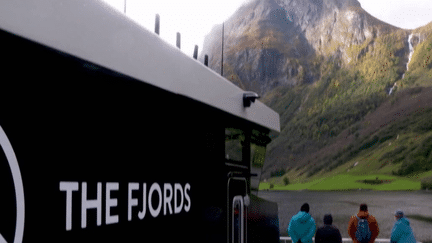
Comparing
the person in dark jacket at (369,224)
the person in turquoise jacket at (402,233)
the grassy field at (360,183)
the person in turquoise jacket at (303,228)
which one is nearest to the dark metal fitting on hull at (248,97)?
the person in turquoise jacket at (303,228)

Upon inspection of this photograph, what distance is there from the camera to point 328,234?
6984 mm

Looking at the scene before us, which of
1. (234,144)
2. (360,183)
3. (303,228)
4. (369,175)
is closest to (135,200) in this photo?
(234,144)

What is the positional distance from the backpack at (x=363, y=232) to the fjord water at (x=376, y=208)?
168 feet

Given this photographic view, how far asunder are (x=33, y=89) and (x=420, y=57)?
18580cm

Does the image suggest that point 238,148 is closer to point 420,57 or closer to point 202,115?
point 202,115

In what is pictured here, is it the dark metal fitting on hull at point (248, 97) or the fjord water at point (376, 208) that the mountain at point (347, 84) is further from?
the dark metal fitting on hull at point (248, 97)

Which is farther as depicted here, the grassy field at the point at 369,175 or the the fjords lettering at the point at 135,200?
the grassy field at the point at 369,175

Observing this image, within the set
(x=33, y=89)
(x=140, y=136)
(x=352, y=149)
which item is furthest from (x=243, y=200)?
(x=352, y=149)

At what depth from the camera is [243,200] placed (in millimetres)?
3346

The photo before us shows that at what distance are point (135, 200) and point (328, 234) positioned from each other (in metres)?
5.68

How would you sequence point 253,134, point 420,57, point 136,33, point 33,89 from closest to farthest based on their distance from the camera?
point 33,89
point 136,33
point 253,134
point 420,57

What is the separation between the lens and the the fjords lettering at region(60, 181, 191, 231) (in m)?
1.49

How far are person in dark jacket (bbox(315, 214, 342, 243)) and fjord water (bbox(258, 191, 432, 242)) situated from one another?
51.8m

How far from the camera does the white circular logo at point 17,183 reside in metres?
1.27
